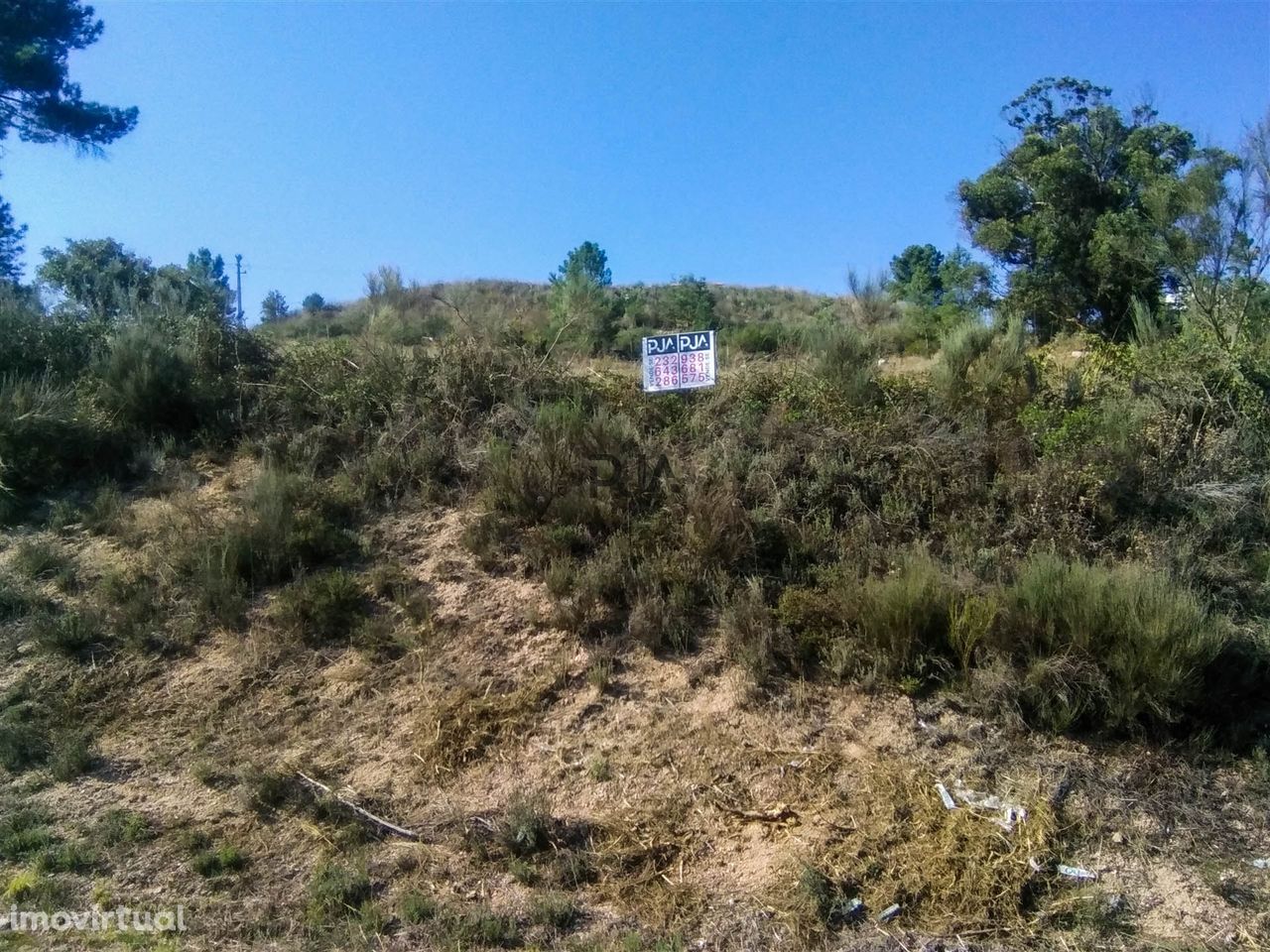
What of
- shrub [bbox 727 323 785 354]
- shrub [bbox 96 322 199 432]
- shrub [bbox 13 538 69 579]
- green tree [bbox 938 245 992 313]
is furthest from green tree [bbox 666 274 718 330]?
shrub [bbox 13 538 69 579]

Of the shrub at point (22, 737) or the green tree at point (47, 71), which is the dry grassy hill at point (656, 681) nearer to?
the shrub at point (22, 737)

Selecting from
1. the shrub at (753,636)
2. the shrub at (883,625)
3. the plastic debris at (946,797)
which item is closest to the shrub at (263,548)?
the shrub at (753,636)

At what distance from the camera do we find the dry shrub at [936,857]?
618 cm

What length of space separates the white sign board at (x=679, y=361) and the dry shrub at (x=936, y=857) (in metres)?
4.92

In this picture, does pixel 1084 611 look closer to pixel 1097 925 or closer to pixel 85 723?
pixel 1097 925

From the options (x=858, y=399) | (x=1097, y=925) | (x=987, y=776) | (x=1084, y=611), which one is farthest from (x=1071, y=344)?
(x=1097, y=925)

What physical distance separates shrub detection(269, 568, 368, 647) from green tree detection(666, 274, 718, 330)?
29.8ft

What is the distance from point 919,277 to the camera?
76.0ft

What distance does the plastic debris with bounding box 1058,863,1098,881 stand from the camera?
20.9ft

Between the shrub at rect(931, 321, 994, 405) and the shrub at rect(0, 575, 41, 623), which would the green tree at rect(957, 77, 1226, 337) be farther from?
the shrub at rect(0, 575, 41, 623)

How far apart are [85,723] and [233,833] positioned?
192 cm

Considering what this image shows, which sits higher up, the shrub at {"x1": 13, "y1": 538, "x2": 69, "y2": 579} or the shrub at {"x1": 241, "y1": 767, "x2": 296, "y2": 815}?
the shrub at {"x1": 13, "y1": 538, "x2": 69, "y2": 579}

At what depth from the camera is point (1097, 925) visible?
6035 millimetres

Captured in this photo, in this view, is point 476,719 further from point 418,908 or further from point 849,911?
point 849,911
